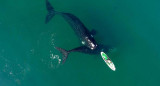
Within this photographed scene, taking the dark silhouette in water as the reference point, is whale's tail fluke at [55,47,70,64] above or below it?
below

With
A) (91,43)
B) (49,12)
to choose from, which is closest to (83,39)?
(91,43)

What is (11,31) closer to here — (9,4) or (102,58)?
(9,4)

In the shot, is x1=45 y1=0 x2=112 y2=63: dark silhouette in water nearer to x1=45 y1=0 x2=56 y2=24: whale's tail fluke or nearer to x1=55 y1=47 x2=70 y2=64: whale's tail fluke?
x1=55 y1=47 x2=70 y2=64: whale's tail fluke

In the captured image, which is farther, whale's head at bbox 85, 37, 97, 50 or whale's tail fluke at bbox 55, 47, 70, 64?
whale's head at bbox 85, 37, 97, 50

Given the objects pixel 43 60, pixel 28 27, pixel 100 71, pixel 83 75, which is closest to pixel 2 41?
pixel 28 27

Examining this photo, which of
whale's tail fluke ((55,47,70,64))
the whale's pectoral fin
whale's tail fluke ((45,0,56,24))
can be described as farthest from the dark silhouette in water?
whale's tail fluke ((45,0,56,24))

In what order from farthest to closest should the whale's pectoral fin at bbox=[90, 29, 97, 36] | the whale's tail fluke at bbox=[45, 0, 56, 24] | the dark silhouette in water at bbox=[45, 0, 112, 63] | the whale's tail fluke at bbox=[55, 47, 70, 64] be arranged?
the whale's tail fluke at bbox=[45, 0, 56, 24]
the whale's pectoral fin at bbox=[90, 29, 97, 36]
the dark silhouette in water at bbox=[45, 0, 112, 63]
the whale's tail fluke at bbox=[55, 47, 70, 64]

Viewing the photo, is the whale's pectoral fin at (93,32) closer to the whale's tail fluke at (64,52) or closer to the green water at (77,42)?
the green water at (77,42)

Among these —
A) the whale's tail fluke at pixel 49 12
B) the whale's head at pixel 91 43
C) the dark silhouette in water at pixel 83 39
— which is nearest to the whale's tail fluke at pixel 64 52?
the dark silhouette in water at pixel 83 39
